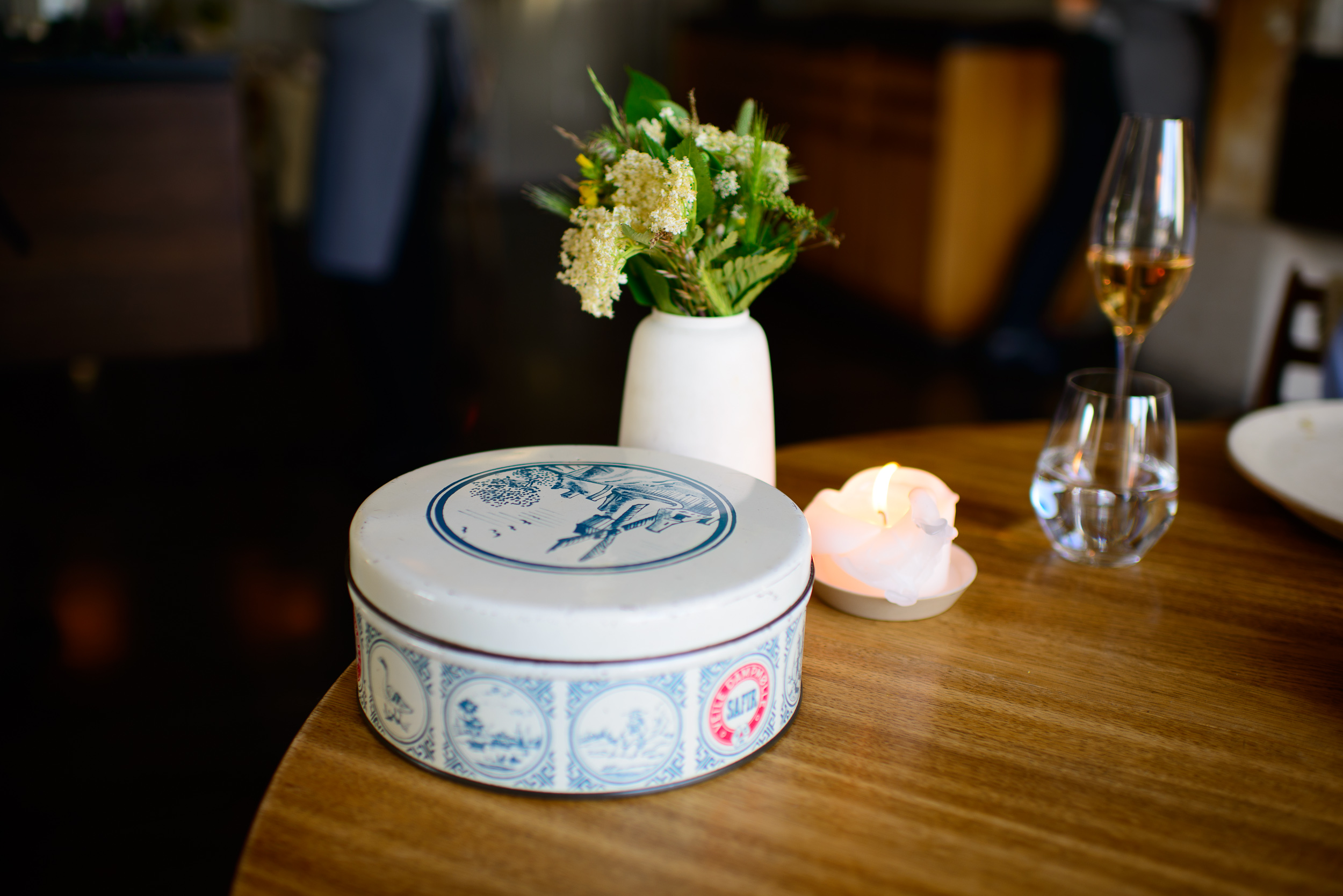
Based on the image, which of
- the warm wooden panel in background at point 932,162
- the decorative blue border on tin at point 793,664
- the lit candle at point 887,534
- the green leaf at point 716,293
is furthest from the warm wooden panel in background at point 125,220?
the decorative blue border on tin at point 793,664

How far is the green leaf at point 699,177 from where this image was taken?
71 centimetres

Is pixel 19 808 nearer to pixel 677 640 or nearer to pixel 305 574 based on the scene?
pixel 305 574

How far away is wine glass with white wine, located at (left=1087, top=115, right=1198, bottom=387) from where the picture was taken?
2.86 ft

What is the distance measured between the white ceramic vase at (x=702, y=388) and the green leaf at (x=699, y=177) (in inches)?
2.9

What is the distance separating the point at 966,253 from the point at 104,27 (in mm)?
2727

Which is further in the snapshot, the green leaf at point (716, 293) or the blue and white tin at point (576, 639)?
the green leaf at point (716, 293)

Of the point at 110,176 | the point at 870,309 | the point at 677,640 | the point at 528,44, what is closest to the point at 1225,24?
the point at 870,309

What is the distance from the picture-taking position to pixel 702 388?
0.77 meters

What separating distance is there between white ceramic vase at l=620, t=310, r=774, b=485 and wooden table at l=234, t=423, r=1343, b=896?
0.14m

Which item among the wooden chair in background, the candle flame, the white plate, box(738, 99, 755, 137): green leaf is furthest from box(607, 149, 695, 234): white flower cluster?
the wooden chair in background

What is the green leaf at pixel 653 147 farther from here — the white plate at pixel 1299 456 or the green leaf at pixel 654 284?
the white plate at pixel 1299 456

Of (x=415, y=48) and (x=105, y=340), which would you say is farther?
(x=105, y=340)

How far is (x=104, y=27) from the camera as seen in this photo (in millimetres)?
2945

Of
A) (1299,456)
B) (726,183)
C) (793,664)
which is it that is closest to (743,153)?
(726,183)
